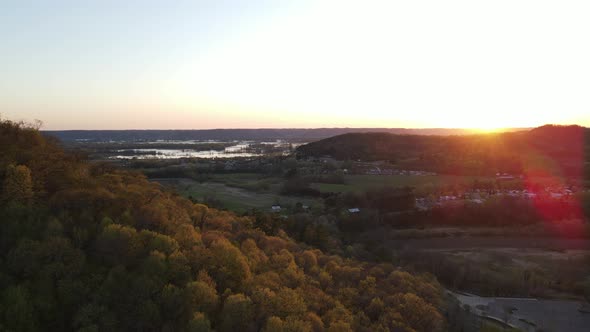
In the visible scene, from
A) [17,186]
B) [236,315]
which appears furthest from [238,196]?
[236,315]

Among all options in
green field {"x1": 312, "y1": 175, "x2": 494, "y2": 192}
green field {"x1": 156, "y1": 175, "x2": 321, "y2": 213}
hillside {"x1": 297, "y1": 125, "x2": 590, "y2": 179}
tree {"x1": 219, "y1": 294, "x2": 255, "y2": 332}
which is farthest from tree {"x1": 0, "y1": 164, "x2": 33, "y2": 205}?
hillside {"x1": 297, "y1": 125, "x2": 590, "y2": 179}

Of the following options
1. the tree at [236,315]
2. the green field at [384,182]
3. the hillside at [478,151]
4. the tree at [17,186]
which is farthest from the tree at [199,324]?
the hillside at [478,151]

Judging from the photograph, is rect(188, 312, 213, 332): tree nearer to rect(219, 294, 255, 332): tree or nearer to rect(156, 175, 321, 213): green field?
rect(219, 294, 255, 332): tree

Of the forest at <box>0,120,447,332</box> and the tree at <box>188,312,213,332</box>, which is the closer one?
the tree at <box>188,312,213,332</box>

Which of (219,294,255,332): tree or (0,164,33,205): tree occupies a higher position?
(0,164,33,205): tree

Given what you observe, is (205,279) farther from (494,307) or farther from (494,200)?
(494,200)

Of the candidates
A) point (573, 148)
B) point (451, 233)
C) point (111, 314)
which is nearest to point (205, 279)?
point (111, 314)

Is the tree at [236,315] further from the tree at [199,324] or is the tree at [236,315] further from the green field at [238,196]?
the green field at [238,196]

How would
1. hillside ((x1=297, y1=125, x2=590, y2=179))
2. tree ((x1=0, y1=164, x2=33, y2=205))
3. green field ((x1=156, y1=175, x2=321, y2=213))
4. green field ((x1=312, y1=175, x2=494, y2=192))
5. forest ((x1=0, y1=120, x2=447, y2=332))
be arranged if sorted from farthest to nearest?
hillside ((x1=297, y1=125, x2=590, y2=179)) < green field ((x1=312, y1=175, x2=494, y2=192)) < green field ((x1=156, y1=175, x2=321, y2=213)) < tree ((x1=0, y1=164, x2=33, y2=205)) < forest ((x1=0, y1=120, x2=447, y2=332))
